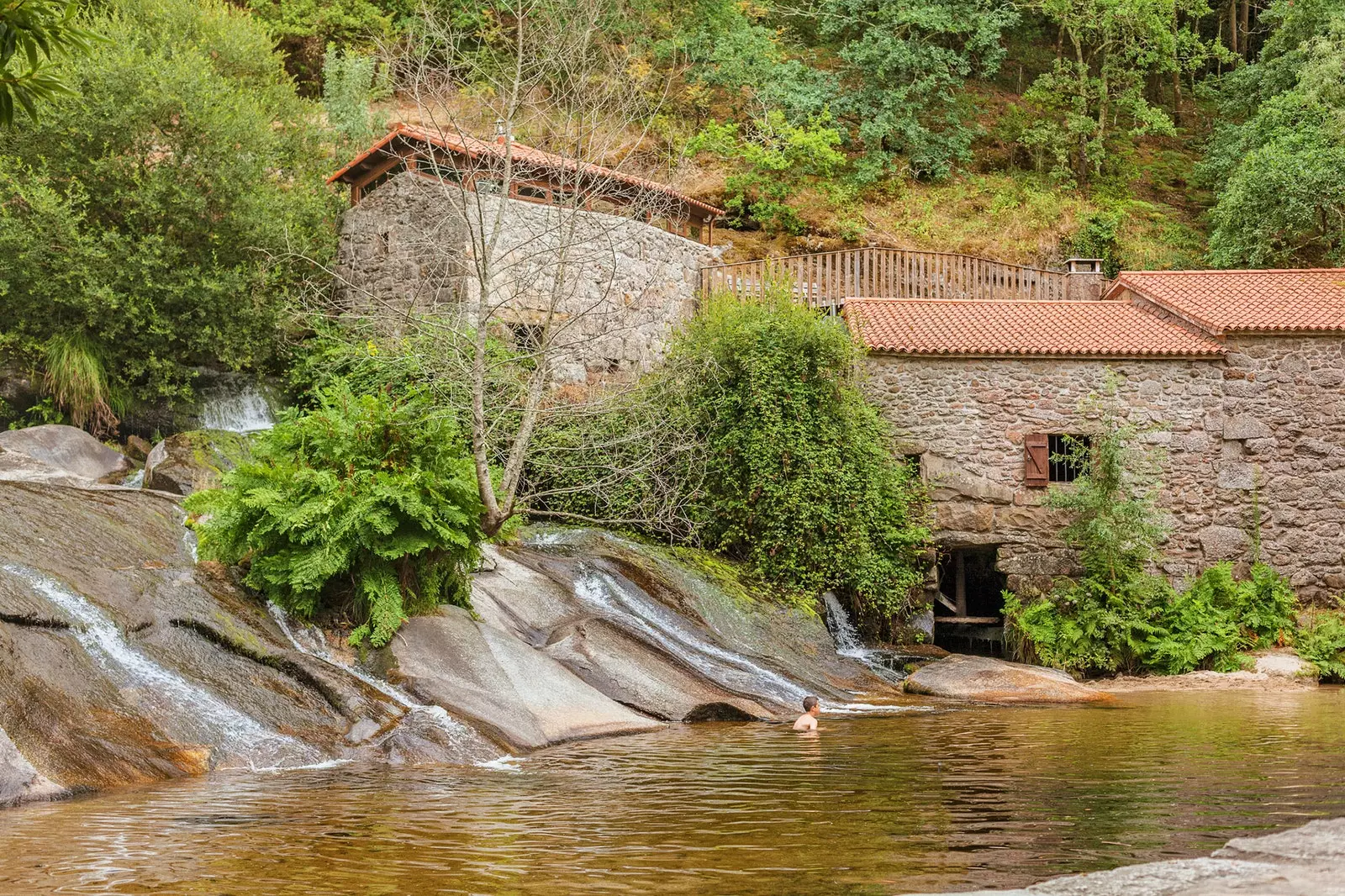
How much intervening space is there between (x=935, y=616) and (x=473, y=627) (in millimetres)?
10658

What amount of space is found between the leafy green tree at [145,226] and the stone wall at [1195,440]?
37.1 ft

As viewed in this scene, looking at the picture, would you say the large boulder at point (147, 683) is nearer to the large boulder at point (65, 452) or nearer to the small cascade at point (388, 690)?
the small cascade at point (388, 690)

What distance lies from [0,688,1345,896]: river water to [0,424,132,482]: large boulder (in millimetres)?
9938

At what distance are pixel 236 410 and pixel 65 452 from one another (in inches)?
141

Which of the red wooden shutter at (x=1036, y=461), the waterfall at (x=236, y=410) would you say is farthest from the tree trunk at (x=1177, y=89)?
the waterfall at (x=236, y=410)

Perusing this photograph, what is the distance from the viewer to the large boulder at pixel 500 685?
34.2 ft

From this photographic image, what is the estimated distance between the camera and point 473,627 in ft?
38.5

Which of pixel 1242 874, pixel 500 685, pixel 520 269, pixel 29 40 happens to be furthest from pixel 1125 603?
pixel 29 40

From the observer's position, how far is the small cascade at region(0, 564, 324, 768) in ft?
29.7

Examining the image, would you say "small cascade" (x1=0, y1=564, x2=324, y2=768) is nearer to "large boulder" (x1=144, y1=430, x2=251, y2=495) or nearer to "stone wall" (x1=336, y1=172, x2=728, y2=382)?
"large boulder" (x1=144, y1=430, x2=251, y2=495)

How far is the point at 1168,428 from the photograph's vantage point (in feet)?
64.3

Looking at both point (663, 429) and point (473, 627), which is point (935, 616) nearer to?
point (663, 429)

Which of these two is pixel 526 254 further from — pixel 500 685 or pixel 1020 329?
pixel 500 685

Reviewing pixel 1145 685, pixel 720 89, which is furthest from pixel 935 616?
pixel 720 89
